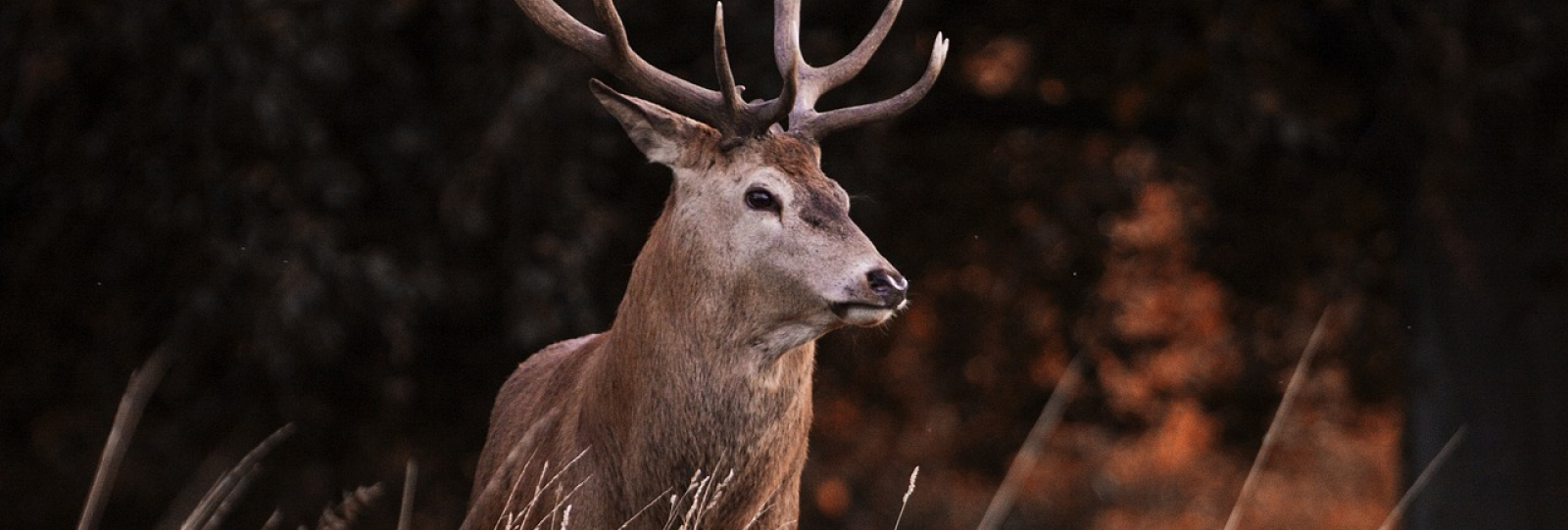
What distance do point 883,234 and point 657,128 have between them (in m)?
3.71

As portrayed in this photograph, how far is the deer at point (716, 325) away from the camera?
12.0 feet

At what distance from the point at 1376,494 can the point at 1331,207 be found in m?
3.16

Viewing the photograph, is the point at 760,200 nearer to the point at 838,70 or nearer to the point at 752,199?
the point at 752,199

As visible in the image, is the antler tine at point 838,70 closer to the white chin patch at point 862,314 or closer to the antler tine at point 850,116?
the antler tine at point 850,116

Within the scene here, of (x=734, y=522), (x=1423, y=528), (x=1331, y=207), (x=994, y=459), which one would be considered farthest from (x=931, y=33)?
(x=734, y=522)

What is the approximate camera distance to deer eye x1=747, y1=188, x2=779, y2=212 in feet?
12.3

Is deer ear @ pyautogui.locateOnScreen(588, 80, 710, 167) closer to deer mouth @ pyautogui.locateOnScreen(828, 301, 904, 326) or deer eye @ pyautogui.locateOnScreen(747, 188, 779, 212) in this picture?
deer eye @ pyautogui.locateOnScreen(747, 188, 779, 212)

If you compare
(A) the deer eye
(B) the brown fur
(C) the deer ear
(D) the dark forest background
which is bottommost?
(D) the dark forest background

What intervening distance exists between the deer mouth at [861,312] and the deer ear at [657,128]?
573 millimetres

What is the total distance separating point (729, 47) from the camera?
6605 mm

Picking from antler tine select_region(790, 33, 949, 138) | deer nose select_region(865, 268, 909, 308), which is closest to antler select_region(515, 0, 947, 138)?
antler tine select_region(790, 33, 949, 138)

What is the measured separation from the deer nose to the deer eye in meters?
0.30

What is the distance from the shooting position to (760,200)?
12.3 feet

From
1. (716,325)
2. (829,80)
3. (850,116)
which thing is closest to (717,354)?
(716,325)
